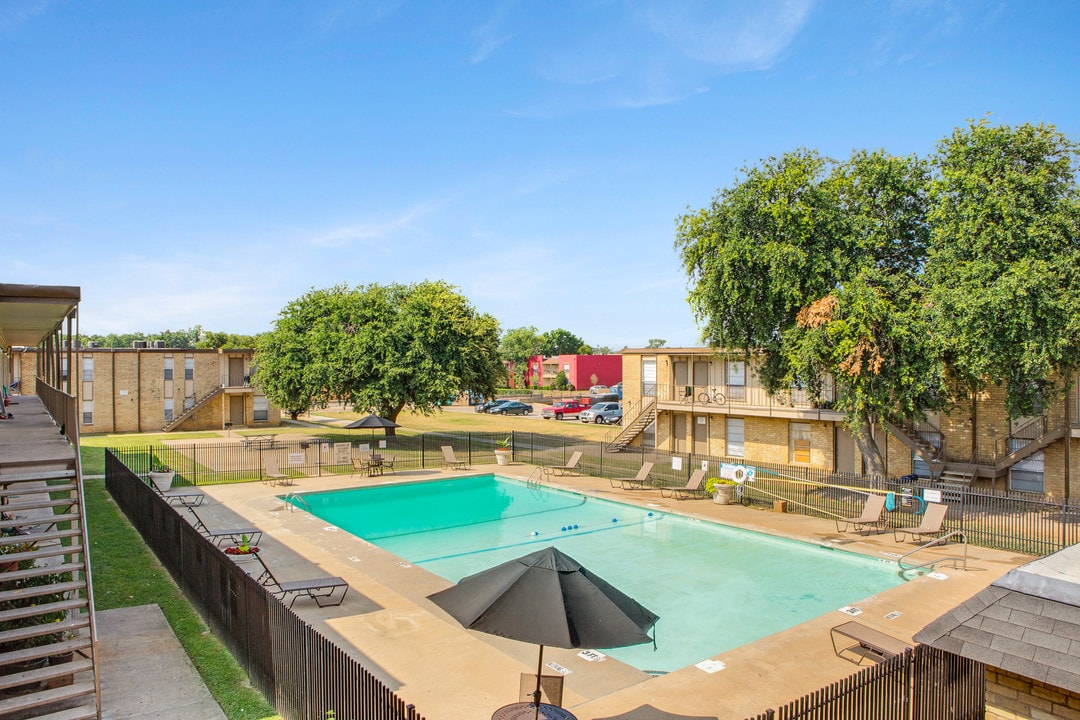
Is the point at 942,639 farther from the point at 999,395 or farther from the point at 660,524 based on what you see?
the point at 999,395

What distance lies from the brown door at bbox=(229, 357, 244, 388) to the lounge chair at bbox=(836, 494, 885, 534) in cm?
4146

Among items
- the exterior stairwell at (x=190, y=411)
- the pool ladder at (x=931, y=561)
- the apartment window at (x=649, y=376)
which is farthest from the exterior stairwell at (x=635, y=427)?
the exterior stairwell at (x=190, y=411)

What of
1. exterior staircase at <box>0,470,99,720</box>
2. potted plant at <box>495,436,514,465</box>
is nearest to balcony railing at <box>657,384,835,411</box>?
potted plant at <box>495,436,514,465</box>

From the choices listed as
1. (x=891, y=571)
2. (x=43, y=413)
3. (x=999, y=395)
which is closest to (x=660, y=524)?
(x=891, y=571)

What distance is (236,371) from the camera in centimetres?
4778

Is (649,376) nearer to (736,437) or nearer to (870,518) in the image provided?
(736,437)

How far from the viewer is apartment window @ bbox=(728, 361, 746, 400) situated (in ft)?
98.0

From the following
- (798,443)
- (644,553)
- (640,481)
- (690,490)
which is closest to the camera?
(644,553)

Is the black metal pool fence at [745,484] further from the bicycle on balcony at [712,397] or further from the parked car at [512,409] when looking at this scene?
the parked car at [512,409]

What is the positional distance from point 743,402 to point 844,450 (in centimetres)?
436

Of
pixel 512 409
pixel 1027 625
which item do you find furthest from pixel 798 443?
pixel 512 409

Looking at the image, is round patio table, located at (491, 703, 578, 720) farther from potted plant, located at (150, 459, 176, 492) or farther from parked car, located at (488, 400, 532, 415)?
parked car, located at (488, 400, 532, 415)

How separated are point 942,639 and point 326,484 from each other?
2173 cm

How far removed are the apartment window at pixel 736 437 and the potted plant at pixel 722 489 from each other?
27.4ft
